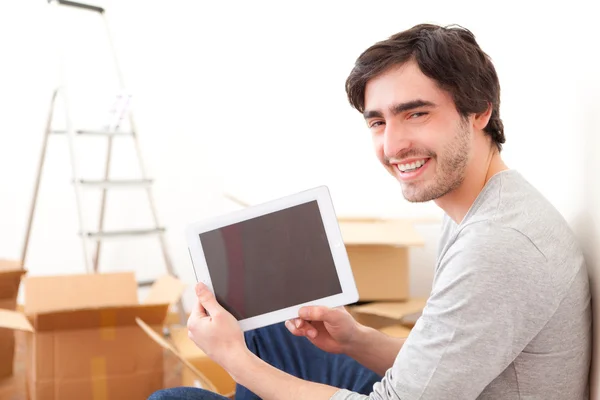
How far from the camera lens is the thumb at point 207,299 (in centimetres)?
109

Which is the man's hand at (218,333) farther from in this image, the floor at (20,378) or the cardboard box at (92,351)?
the floor at (20,378)

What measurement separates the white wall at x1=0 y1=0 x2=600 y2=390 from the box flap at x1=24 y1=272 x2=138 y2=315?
0.94 meters

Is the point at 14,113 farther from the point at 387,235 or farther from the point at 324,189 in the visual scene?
the point at 324,189

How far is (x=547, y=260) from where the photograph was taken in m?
0.84

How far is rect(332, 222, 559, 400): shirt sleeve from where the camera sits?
81cm

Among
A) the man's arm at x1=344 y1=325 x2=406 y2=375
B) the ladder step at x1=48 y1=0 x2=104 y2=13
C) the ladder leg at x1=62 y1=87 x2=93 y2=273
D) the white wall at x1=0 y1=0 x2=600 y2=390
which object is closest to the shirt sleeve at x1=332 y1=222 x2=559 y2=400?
the man's arm at x1=344 y1=325 x2=406 y2=375

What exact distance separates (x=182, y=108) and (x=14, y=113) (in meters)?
0.76

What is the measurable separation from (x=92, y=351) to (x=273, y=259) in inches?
31.4

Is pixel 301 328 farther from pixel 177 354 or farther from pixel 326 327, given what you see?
pixel 177 354

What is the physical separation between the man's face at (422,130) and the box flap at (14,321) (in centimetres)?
105

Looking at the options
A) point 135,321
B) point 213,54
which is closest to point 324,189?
point 135,321

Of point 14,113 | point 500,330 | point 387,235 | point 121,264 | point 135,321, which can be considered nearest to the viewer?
point 500,330

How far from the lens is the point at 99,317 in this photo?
1.64 metres

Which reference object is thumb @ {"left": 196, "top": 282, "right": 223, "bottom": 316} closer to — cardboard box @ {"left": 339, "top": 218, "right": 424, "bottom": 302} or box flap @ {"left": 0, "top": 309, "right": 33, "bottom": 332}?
box flap @ {"left": 0, "top": 309, "right": 33, "bottom": 332}
